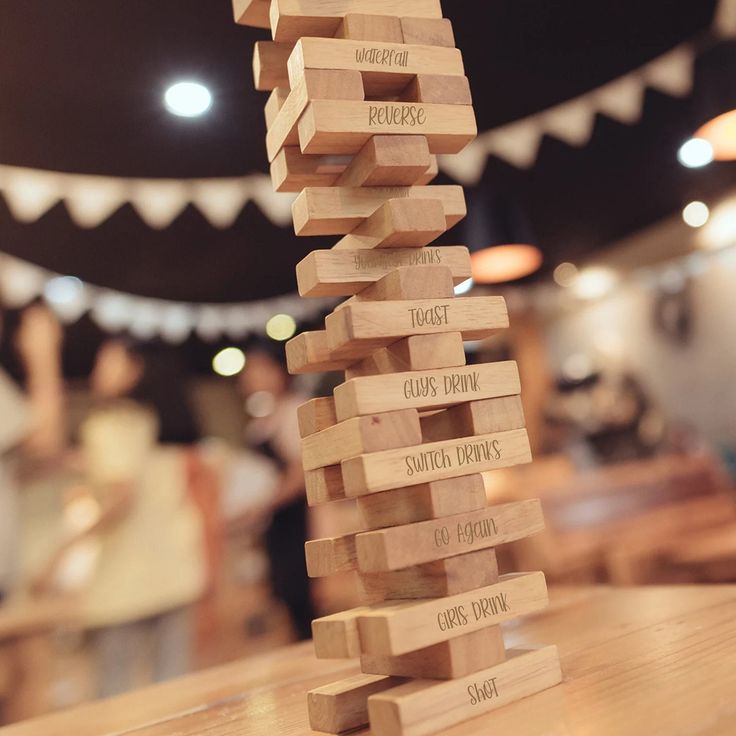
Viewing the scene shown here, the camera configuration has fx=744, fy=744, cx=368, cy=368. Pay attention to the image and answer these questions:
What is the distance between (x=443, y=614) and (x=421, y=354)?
0.33 metres

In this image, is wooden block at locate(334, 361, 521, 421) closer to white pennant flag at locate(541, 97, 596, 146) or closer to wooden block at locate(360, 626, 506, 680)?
wooden block at locate(360, 626, 506, 680)

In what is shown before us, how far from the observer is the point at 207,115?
2869mm

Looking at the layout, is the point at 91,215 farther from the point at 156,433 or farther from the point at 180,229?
the point at 156,433

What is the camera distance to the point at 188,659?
3.50m

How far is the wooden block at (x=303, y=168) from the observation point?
1.10 meters

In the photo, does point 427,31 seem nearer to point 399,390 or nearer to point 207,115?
point 399,390

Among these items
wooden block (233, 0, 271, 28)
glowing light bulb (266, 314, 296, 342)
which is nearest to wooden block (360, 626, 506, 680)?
wooden block (233, 0, 271, 28)

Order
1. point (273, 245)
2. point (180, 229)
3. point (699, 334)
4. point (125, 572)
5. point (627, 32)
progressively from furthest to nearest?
point (699, 334) < point (273, 245) < point (180, 229) < point (125, 572) < point (627, 32)

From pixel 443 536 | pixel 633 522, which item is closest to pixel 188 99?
pixel 443 536

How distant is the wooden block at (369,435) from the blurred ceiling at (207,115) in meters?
1.83

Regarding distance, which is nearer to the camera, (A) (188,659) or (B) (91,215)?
(B) (91,215)

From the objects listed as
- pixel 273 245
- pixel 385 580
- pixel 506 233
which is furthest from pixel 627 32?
pixel 385 580

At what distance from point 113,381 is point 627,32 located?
106 inches

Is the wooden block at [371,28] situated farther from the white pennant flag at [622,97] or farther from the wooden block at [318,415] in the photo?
the white pennant flag at [622,97]
